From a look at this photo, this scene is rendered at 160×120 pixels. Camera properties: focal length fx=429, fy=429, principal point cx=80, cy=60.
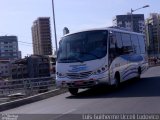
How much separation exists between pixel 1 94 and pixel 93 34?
5.89 m

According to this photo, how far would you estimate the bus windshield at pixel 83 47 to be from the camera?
62.4 ft

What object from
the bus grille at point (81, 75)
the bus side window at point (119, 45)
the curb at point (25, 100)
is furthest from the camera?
the bus side window at point (119, 45)

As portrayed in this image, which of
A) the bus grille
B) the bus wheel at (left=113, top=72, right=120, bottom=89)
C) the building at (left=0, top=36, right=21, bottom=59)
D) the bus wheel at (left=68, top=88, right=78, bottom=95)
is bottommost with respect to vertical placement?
the bus wheel at (left=68, top=88, right=78, bottom=95)

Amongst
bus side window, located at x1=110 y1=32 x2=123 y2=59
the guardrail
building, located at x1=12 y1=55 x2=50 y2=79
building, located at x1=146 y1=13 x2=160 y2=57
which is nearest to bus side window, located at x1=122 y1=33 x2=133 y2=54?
bus side window, located at x1=110 y1=32 x2=123 y2=59

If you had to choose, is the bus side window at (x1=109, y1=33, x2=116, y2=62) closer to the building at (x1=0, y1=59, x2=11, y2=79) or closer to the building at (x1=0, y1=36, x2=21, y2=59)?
the building at (x1=0, y1=59, x2=11, y2=79)

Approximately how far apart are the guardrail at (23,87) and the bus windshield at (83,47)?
9.09ft

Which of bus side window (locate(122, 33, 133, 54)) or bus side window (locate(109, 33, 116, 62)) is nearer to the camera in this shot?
bus side window (locate(109, 33, 116, 62))

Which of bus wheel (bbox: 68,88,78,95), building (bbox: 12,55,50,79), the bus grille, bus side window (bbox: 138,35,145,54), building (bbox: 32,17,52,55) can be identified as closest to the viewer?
the bus grille

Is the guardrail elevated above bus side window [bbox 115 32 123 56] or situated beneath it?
situated beneath

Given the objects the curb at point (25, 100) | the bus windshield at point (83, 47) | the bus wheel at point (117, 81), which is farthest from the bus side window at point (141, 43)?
the bus windshield at point (83, 47)

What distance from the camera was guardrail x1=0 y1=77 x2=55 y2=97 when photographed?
70.4 ft

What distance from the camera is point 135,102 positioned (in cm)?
1458

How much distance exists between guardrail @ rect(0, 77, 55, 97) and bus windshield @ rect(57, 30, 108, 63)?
277 centimetres

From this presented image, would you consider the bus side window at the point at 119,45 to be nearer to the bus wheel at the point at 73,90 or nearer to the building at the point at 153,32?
the bus wheel at the point at 73,90
